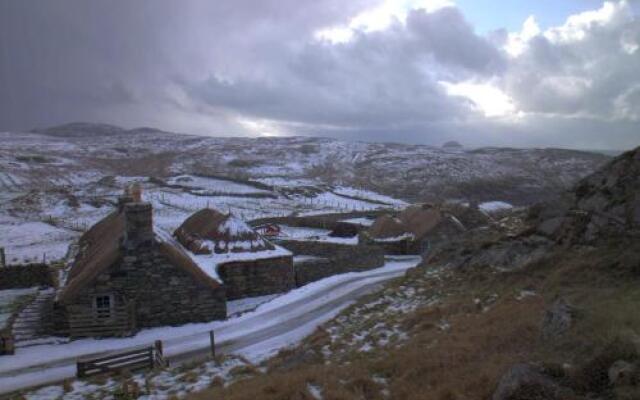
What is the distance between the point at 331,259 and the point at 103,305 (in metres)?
14.7

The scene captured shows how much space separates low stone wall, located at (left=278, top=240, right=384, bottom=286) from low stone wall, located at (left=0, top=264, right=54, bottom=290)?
555 inches

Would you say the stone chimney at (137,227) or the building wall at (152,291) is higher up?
the stone chimney at (137,227)

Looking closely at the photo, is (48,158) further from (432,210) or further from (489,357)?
(489,357)

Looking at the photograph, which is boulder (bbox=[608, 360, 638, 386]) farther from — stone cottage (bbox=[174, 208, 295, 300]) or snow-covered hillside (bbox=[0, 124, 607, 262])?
snow-covered hillside (bbox=[0, 124, 607, 262])

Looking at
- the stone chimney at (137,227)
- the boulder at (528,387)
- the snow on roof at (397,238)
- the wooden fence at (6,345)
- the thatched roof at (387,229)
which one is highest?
the stone chimney at (137,227)

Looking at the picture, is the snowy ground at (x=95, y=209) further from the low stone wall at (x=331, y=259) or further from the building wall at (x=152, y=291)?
the building wall at (x=152, y=291)

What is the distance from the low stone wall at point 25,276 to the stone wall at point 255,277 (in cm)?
1008

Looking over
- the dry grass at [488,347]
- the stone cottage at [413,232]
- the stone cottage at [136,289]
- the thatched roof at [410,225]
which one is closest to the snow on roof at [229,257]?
the stone cottage at [136,289]

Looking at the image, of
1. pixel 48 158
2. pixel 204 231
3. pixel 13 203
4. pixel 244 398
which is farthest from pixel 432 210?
pixel 48 158

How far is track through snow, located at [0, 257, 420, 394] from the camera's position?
17844 mm

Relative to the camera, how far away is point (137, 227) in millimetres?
22797

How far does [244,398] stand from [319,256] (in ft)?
85.8

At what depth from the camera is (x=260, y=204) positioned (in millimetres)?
77750

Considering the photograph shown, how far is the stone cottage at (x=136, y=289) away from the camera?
72.3ft
